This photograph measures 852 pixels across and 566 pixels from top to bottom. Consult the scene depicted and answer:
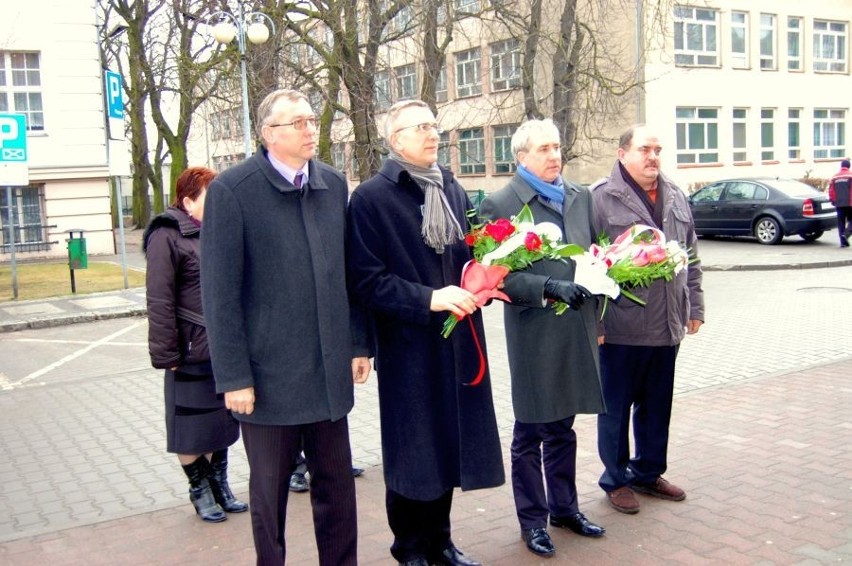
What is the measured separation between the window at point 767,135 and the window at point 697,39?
374 cm

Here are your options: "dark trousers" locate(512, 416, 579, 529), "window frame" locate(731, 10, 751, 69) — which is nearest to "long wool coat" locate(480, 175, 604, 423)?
"dark trousers" locate(512, 416, 579, 529)

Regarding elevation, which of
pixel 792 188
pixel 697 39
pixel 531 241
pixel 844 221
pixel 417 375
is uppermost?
pixel 697 39

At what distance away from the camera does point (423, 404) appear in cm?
384

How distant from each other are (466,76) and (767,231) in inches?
892

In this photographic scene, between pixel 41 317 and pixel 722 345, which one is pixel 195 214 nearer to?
pixel 722 345

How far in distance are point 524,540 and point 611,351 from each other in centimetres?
115

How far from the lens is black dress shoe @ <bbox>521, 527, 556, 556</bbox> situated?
4234 millimetres

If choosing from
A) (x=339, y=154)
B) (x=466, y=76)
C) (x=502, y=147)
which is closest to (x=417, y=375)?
(x=339, y=154)

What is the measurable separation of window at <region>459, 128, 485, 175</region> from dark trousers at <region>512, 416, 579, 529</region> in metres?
35.3

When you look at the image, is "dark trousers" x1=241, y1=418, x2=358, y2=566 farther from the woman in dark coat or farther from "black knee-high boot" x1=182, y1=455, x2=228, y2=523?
"black knee-high boot" x1=182, y1=455, x2=228, y2=523

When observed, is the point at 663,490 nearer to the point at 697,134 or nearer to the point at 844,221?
the point at 844,221

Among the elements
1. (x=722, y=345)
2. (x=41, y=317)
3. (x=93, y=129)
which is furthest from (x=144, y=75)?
(x=722, y=345)

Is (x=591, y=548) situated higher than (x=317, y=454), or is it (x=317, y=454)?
(x=317, y=454)

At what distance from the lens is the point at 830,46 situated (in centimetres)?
3956
